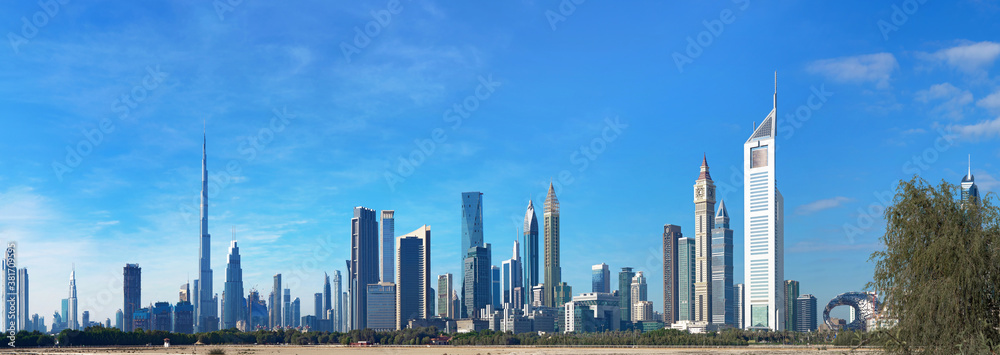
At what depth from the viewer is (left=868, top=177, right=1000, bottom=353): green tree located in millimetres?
26141

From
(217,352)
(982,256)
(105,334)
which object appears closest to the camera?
(982,256)

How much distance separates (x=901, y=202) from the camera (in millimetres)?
28000

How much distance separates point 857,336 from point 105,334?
195909 millimetres

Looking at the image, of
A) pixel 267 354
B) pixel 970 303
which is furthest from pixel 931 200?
pixel 267 354

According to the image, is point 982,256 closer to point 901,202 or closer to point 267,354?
point 901,202

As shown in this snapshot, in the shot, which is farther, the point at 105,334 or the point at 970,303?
the point at 105,334

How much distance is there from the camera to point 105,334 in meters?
192

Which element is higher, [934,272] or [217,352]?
[934,272]

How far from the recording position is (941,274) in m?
26.9

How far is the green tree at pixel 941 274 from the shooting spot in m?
26.1

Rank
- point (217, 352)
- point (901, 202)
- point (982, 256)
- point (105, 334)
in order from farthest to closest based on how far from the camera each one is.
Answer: point (105, 334) < point (217, 352) < point (901, 202) < point (982, 256)

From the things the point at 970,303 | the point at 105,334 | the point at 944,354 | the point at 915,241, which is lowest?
the point at 105,334

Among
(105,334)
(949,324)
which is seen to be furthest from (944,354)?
(105,334)

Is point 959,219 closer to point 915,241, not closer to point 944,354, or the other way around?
point 915,241
